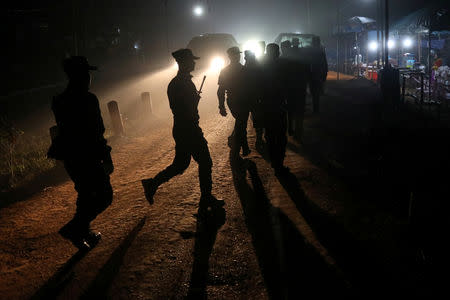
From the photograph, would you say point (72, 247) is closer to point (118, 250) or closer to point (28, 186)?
point (118, 250)

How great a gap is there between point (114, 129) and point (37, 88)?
935cm

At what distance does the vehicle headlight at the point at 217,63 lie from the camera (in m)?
17.7

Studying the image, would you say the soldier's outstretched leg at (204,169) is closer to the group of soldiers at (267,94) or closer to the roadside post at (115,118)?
the group of soldiers at (267,94)

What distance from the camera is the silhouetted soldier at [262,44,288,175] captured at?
19.6 ft

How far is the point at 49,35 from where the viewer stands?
66.7 ft

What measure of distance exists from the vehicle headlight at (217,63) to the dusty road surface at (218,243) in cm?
1207

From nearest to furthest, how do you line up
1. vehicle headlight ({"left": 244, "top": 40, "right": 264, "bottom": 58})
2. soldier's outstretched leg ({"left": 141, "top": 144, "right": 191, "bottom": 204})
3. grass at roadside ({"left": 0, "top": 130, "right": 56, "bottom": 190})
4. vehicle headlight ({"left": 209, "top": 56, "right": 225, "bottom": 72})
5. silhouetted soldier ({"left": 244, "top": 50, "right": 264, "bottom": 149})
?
soldier's outstretched leg ({"left": 141, "top": 144, "right": 191, "bottom": 204})
silhouetted soldier ({"left": 244, "top": 50, "right": 264, "bottom": 149})
grass at roadside ({"left": 0, "top": 130, "right": 56, "bottom": 190})
vehicle headlight ({"left": 244, "top": 40, "right": 264, "bottom": 58})
vehicle headlight ({"left": 209, "top": 56, "right": 225, "bottom": 72})

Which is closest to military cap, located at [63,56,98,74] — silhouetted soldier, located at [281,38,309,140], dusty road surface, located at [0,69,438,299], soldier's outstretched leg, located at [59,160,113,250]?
soldier's outstretched leg, located at [59,160,113,250]

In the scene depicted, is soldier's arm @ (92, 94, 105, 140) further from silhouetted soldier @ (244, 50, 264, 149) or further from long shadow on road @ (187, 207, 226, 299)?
silhouetted soldier @ (244, 50, 264, 149)

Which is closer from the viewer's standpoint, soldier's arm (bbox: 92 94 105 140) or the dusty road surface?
the dusty road surface

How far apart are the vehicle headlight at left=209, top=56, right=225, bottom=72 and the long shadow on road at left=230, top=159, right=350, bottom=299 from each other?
44.4 ft

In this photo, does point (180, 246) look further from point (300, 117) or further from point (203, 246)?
point (300, 117)

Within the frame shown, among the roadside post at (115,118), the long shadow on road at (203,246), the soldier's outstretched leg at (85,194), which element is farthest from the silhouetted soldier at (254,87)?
the roadside post at (115,118)

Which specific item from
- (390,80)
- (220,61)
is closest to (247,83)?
(390,80)
